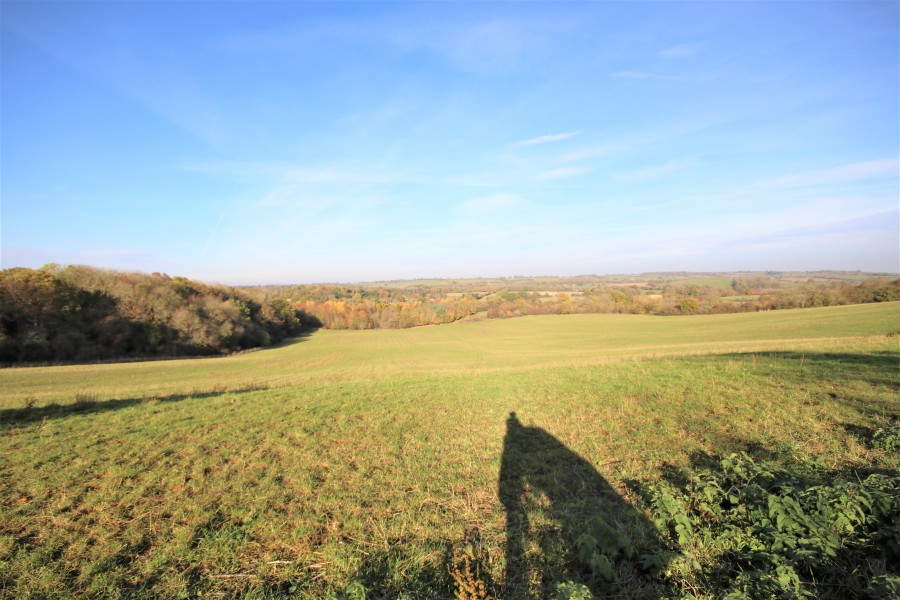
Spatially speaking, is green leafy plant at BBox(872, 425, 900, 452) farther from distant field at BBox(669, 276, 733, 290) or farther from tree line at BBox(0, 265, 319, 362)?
distant field at BBox(669, 276, 733, 290)

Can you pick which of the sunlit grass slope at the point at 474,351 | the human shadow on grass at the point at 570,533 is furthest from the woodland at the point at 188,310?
the human shadow on grass at the point at 570,533

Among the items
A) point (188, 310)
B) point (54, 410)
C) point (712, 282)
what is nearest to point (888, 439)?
point (54, 410)

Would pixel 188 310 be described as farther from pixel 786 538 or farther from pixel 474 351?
pixel 786 538

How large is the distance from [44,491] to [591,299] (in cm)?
9678

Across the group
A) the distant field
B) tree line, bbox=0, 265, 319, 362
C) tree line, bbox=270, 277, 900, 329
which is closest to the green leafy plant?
tree line, bbox=0, 265, 319, 362

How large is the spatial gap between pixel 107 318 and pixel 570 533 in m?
60.2

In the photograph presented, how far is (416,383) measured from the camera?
1483 cm

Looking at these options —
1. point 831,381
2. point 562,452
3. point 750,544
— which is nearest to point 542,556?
point 750,544

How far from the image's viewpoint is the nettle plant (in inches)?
125

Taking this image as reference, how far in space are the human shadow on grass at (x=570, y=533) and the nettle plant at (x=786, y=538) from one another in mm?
355

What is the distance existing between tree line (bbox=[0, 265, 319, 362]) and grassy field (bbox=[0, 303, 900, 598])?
Answer: 42.4 metres

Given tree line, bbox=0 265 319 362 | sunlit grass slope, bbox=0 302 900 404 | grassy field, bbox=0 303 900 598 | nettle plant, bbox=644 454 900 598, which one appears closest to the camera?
nettle plant, bbox=644 454 900 598

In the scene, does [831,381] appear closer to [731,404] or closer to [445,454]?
[731,404]

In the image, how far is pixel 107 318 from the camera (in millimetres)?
45844
